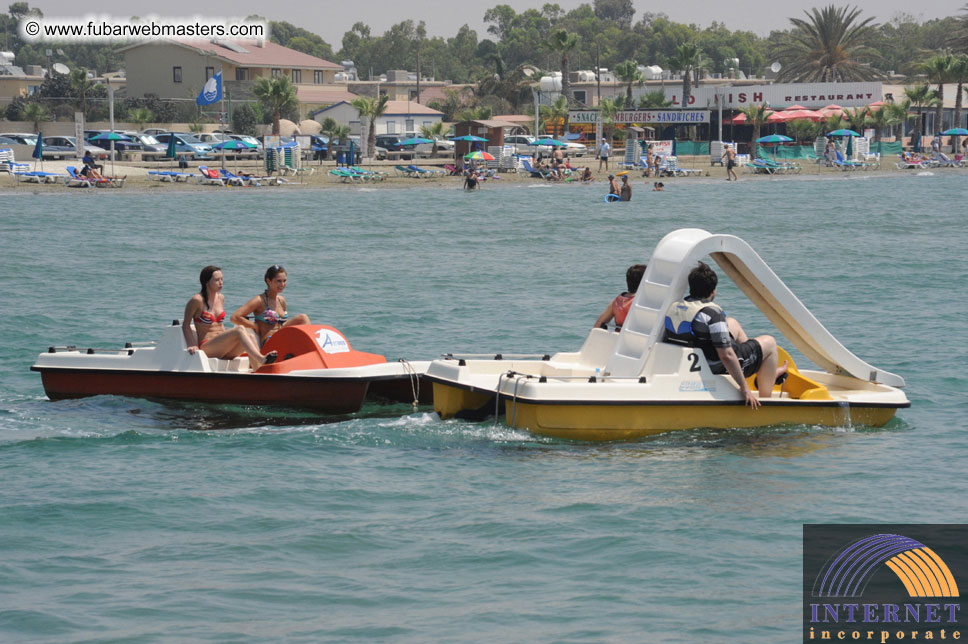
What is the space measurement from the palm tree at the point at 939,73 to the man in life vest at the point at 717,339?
3116 inches

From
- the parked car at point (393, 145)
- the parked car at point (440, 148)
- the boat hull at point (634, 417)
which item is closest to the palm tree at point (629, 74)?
the parked car at point (440, 148)

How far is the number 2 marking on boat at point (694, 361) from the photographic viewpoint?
1205 centimetres

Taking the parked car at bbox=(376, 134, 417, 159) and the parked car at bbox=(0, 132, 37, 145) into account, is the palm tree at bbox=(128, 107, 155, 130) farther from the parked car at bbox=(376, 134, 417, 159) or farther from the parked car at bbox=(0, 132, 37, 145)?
the parked car at bbox=(376, 134, 417, 159)

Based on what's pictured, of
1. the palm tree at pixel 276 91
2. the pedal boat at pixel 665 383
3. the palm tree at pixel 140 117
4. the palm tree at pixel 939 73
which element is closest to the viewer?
the pedal boat at pixel 665 383

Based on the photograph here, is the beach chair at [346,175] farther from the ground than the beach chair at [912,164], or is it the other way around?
the beach chair at [912,164]

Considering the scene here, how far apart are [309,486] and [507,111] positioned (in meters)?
108

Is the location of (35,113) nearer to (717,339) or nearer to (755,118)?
(755,118)

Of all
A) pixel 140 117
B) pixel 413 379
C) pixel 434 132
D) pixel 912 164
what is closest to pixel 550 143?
pixel 434 132

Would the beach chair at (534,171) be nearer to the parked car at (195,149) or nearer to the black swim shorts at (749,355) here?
the parked car at (195,149)

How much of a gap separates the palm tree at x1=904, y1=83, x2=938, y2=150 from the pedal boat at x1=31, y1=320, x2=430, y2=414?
79.4m

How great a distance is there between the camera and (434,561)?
9.44 metres

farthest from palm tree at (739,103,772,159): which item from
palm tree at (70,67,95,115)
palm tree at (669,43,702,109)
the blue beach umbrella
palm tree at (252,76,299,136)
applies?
palm tree at (70,67,95,115)

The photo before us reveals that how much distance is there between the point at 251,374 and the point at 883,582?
6.84m

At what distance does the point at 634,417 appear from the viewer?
12.0 meters
